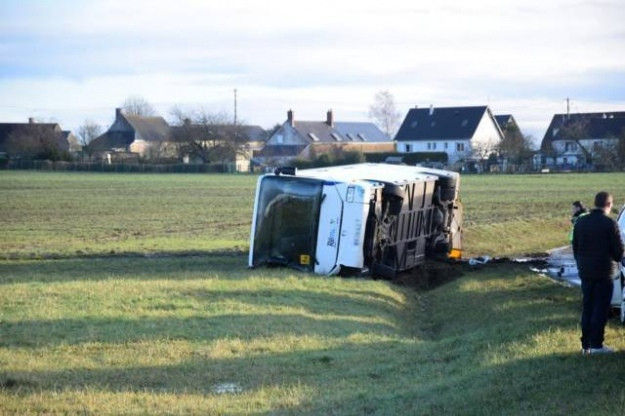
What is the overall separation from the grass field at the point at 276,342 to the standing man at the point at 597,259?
509 millimetres

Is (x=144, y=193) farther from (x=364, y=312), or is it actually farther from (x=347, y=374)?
(x=347, y=374)

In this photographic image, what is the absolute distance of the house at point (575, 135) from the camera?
10882cm

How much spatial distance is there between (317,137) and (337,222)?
116431 millimetres

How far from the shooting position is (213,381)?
1093 centimetres

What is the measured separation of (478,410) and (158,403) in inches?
117

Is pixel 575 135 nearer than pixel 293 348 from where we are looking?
No

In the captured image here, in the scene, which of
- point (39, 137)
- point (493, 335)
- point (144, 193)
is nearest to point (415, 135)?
point (39, 137)

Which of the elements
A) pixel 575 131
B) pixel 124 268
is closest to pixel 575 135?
pixel 575 131

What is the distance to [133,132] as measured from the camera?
143 meters

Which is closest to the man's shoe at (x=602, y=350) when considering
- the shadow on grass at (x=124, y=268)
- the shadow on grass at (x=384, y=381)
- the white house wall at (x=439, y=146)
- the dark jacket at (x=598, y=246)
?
the shadow on grass at (x=384, y=381)

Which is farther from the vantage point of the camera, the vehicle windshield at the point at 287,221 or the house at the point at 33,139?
→ the house at the point at 33,139

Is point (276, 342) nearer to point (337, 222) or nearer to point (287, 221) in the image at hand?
point (337, 222)

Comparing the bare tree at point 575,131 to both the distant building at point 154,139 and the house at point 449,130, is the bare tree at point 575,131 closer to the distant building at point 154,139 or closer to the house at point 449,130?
the house at point 449,130

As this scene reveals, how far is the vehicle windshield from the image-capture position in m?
21.3
